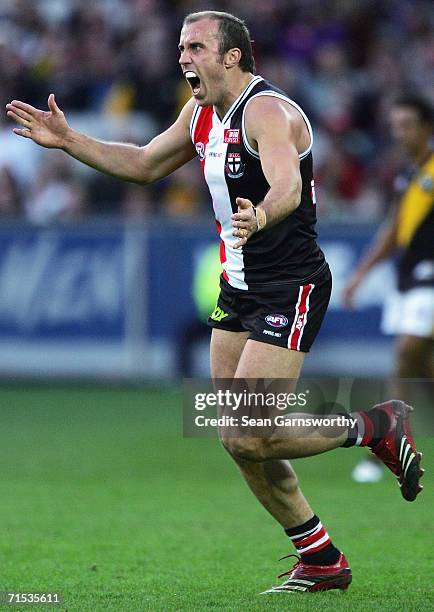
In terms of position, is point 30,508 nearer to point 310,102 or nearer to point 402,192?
point 402,192

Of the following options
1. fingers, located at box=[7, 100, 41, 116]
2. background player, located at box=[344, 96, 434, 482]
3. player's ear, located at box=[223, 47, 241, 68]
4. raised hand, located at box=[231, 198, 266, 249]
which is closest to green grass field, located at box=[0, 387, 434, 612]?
background player, located at box=[344, 96, 434, 482]

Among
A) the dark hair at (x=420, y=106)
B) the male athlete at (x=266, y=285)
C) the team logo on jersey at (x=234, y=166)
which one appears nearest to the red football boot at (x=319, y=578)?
the male athlete at (x=266, y=285)

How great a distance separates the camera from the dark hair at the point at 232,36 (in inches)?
234

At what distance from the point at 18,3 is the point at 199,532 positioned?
41.5 ft

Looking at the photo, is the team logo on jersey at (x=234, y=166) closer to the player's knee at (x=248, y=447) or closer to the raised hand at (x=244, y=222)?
the raised hand at (x=244, y=222)

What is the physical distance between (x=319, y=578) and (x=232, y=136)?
2065 millimetres

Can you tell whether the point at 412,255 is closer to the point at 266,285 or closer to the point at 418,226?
the point at 418,226

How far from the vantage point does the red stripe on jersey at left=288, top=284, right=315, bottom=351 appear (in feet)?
19.2

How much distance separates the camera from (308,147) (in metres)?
5.87

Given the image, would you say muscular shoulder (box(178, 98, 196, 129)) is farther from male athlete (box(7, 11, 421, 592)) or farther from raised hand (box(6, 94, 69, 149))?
raised hand (box(6, 94, 69, 149))

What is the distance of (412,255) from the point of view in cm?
951

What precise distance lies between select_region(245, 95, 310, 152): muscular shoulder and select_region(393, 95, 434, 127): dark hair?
11.9ft

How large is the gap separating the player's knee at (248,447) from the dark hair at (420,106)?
13.9 feet

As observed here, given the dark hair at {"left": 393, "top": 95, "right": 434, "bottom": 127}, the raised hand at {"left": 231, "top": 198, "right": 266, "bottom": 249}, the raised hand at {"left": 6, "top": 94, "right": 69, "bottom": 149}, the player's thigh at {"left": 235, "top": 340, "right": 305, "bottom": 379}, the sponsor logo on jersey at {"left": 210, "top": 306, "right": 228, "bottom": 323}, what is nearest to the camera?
the raised hand at {"left": 231, "top": 198, "right": 266, "bottom": 249}
